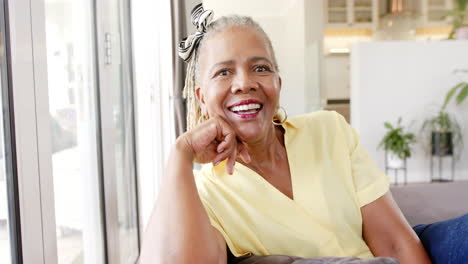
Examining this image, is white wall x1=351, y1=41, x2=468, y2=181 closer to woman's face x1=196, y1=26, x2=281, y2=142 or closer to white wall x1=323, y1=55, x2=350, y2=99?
white wall x1=323, y1=55, x2=350, y2=99

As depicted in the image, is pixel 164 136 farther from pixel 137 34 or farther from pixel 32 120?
pixel 32 120

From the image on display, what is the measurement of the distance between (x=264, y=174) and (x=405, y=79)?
395 cm

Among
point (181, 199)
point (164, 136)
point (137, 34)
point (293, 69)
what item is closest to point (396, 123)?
point (293, 69)

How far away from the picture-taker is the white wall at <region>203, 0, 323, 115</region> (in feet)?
13.6

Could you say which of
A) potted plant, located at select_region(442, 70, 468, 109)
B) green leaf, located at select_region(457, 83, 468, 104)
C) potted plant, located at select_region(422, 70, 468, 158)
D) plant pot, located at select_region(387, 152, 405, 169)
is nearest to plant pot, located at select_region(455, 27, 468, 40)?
potted plant, located at select_region(442, 70, 468, 109)

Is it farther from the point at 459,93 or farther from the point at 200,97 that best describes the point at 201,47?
the point at 459,93

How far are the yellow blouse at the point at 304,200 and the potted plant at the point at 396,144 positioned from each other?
3401 millimetres

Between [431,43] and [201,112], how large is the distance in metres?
4.10

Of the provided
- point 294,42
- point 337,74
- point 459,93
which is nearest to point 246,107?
point 294,42

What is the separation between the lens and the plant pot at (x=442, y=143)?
14.9 feet

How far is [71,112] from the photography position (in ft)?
5.47

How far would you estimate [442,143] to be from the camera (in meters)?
4.54

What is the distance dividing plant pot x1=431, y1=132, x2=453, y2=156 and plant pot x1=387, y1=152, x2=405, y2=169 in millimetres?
360

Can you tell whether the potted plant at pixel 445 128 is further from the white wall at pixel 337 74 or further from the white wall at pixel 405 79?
the white wall at pixel 337 74
